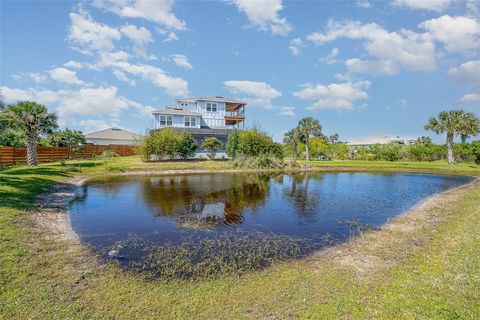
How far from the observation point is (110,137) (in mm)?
58281

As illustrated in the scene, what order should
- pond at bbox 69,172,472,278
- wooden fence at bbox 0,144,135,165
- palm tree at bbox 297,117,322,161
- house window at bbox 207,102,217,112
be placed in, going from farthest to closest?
palm tree at bbox 297,117,322,161 → house window at bbox 207,102,217,112 → wooden fence at bbox 0,144,135,165 → pond at bbox 69,172,472,278

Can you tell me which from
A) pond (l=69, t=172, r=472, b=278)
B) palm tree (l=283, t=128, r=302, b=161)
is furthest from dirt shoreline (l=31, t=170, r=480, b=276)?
palm tree (l=283, t=128, r=302, b=161)

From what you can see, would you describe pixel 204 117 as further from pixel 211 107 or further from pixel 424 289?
pixel 424 289

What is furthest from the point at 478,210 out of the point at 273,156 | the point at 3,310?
the point at 273,156

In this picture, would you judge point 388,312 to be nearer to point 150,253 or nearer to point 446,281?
point 446,281

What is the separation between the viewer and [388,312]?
450 centimetres

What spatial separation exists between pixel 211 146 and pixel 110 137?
105 ft

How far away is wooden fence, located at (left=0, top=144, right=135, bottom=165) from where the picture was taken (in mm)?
28625

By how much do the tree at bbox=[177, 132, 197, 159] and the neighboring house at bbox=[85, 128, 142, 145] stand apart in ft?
75.8

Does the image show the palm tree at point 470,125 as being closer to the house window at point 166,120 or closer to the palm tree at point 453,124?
the palm tree at point 453,124

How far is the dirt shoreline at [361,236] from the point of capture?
714 cm

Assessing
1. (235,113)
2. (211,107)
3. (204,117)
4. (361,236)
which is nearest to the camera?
(361,236)

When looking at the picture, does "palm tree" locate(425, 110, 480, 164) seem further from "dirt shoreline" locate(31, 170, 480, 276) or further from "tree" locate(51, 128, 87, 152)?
"tree" locate(51, 128, 87, 152)

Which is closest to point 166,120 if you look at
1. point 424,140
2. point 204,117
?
point 204,117
